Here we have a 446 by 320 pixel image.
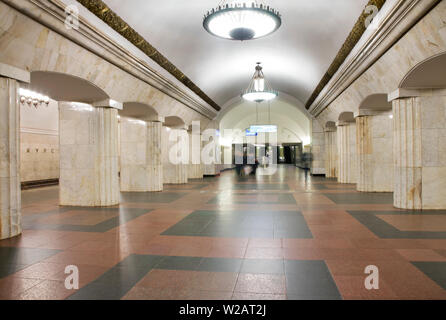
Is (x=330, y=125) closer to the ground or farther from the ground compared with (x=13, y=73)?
farther from the ground

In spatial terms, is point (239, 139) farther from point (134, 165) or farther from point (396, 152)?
point (396, 152)

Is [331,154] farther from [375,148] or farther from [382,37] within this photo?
[382,37]

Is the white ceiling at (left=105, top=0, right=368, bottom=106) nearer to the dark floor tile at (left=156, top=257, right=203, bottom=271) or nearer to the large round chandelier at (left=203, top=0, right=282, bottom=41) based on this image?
the large round chandelier at (left=203, top=0, right=282, bottom=41)

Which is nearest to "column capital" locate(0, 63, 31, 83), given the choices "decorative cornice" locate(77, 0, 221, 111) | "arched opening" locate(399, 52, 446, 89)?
"decorative cornice" locate(77, 0, 221, 111)

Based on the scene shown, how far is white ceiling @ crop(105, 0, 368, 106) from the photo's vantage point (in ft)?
22.4

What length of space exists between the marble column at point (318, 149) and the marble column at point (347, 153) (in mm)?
3962

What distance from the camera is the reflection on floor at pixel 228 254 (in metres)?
2.76

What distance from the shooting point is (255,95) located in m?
12.9

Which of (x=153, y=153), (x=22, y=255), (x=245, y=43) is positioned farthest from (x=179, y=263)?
(x=245, y=43)

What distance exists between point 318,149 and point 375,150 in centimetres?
767

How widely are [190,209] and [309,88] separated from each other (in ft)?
31.6

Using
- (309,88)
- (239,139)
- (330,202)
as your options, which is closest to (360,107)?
(330,202)

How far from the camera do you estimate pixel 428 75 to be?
5.98 meters

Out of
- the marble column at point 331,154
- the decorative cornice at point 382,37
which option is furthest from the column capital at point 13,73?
the marble column at point 331,154
